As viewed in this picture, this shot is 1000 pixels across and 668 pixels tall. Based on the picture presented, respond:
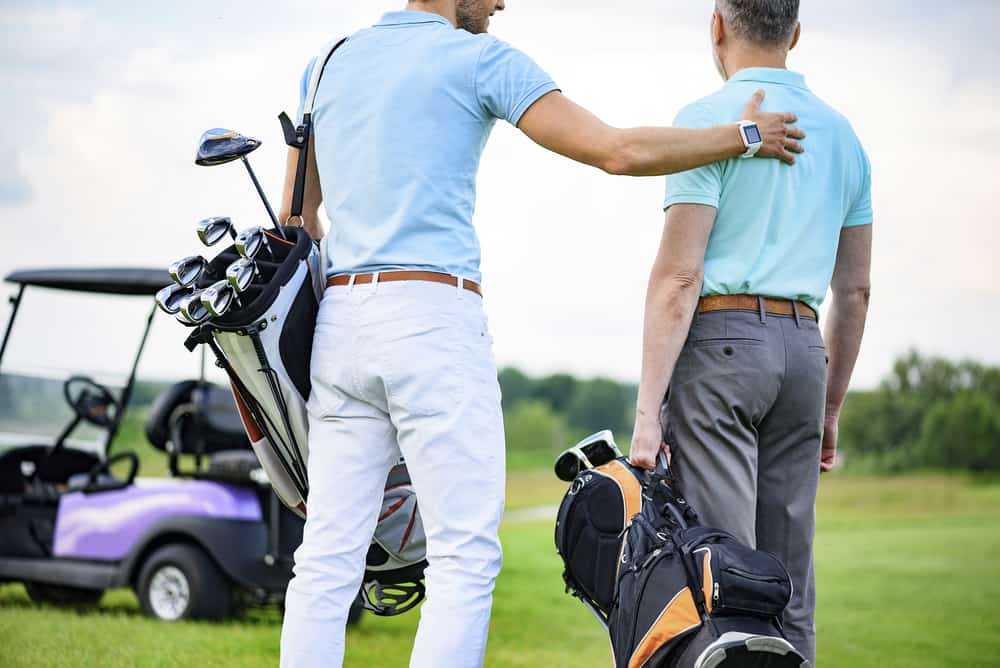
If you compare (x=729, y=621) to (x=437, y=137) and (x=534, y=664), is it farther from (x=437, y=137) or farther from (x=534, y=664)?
(x=534, y=664)

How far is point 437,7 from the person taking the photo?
255cm

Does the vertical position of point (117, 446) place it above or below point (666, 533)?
below

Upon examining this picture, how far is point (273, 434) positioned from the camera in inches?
103

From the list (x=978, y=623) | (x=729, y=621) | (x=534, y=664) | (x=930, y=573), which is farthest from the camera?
(x=930, y=573)

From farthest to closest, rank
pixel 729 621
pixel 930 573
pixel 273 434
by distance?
pixel 930 573 → pixel 273 434 → pixel 729 621

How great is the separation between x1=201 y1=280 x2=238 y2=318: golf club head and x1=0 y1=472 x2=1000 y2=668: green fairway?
2.46m

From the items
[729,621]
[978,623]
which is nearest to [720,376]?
[729,621]

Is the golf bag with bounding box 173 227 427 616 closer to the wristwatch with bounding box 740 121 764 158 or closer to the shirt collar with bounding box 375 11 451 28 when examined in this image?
the shirt collar with bounding box 375 11 451 28

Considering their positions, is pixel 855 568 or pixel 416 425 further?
pixel 855 568

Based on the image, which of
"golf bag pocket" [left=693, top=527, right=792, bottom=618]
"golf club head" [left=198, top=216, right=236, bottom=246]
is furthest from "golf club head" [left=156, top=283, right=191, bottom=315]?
"golf bag pocket" [left=693, top=527, right=792, bottom=618]

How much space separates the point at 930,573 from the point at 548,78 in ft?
27.5

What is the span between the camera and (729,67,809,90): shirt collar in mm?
2584

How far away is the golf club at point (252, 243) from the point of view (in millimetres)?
2436

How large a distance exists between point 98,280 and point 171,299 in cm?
402
